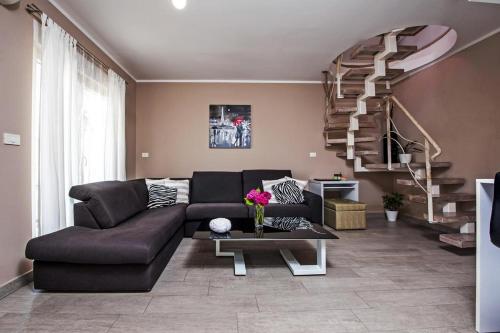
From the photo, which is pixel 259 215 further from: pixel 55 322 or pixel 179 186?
pixel 179 186

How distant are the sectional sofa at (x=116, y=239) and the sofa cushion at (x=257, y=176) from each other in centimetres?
71

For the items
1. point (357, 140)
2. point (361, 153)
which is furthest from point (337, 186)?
point (357, 140)

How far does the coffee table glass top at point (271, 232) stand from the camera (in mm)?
2385

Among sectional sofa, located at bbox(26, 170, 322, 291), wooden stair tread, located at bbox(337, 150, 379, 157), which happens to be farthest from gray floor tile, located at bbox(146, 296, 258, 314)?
wooden stair tread, located at bbox(337, 150, 379, 157)

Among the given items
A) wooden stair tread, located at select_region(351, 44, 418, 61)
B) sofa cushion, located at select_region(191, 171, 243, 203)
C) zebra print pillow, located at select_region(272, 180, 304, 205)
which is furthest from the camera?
sofa cushion, located at select_region(191, 171, 243, 203)

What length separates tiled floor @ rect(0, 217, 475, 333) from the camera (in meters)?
1.68

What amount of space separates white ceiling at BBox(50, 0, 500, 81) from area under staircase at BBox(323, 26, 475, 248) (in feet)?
1.46

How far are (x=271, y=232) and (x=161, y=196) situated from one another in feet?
6.71

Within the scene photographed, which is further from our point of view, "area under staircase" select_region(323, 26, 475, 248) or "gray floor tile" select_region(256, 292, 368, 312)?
"area under staircase" select_region(323, 26, 475, 248)

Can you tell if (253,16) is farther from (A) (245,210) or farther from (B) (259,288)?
(B) (259,288)

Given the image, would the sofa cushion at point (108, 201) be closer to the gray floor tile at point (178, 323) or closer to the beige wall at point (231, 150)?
the gray floor tile at point (178, 323)

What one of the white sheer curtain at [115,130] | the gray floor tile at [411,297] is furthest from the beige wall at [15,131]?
the gray floor tile at [411,297]

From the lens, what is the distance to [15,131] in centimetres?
225

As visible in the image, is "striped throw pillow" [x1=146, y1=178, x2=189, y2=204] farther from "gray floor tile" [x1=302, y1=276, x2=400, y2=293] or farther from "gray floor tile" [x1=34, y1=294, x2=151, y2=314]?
"gray floor tile" [x1=302, y1=276, x2=400, y2=293]
